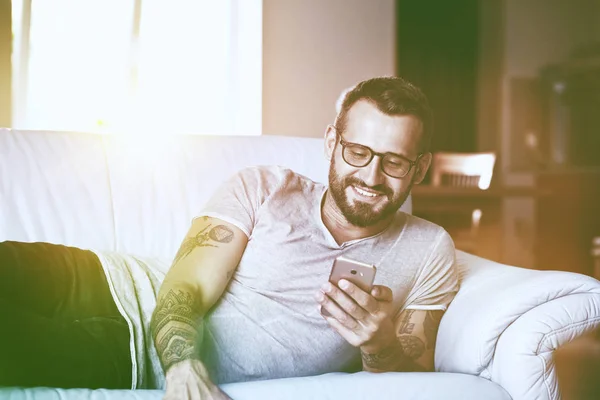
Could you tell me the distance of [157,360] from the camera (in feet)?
3.41

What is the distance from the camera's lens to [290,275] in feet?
3.69

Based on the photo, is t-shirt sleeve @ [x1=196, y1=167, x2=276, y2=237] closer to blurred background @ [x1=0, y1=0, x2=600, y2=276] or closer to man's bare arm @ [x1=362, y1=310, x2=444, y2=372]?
man's bare arm @ [x1=362, y1=310, x2=444, y2=372]

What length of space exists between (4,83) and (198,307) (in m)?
2.03

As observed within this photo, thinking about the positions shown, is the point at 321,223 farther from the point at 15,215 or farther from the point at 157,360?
the point at 15,215

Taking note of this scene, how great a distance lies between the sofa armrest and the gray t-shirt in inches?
2.9

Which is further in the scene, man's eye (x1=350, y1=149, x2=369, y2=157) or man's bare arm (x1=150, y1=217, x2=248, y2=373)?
man's eye (x1=350, y1=149, x2=369, y2=157)

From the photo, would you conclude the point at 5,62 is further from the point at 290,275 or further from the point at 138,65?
the point at 290,275

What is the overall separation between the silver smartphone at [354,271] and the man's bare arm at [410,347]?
0.13 m

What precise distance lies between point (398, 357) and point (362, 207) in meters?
0.27

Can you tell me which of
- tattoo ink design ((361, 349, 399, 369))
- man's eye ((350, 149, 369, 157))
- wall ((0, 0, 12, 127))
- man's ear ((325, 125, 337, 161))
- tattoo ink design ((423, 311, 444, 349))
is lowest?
tattoo ink design ((361, 349, 399, 369))

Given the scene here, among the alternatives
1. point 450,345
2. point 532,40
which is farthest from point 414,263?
point 532,40

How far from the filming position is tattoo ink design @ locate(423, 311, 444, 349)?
1144 millimetres

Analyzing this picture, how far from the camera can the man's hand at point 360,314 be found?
3.41 ft

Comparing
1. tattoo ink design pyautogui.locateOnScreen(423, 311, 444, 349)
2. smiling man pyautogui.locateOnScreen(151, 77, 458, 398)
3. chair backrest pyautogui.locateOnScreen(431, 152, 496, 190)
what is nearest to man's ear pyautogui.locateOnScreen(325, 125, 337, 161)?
smiling man pyautogui.locateOnScreen(151, 77, 458, 398)
